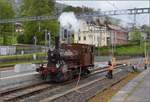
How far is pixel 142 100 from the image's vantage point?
16188 mm

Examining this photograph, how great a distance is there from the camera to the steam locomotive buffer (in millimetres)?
28438

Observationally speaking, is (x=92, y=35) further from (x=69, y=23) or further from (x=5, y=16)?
(x=69, y=23)

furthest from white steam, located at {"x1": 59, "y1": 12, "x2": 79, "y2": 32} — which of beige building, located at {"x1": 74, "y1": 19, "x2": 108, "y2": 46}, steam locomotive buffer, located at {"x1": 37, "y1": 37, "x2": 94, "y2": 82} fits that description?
beige building, located at {"x1": 74, "y1": 19, "x2": 108, "y2": 46}

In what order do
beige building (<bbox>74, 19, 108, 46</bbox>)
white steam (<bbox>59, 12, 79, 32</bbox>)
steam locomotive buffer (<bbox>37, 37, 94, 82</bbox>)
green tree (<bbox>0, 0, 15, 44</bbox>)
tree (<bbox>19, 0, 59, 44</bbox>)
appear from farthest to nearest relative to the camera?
1. tree (<bbox>19, 0, 59, 44</bbox>)
2. beige building (<bbox>74, 19, 108, 46</bbox>)
3. green tree (<bbox>0, 0, 15, 44</bbox>)
4. white steam (<bbox>59, 12, 79, 32</bbox>)
5. steam locomotive buffer (<bbox>37, 37, 94, 82</bbox>)

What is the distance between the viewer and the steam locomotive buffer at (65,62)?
93.3 ft

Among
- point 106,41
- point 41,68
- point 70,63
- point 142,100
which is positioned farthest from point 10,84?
point 106,41

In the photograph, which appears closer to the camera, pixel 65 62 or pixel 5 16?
pixel 65 62

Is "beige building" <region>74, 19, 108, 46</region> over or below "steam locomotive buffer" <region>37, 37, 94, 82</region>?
over

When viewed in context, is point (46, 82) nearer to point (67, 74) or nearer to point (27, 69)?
point (67, 74)

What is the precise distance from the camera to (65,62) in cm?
2970

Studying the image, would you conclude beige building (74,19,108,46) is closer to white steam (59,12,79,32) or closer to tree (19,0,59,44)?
tree (19,0,59,44)

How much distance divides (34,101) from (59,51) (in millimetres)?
10799

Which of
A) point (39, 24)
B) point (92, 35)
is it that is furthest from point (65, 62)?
point (92, 35)

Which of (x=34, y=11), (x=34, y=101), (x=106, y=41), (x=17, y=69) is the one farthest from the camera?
(x=106, y=41)
